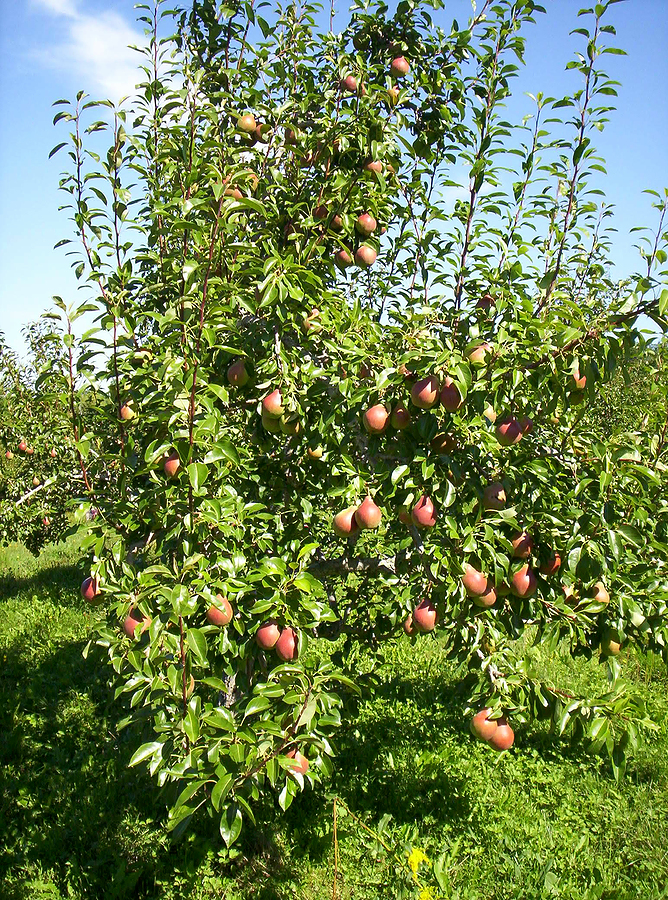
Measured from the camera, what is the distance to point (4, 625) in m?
5.96

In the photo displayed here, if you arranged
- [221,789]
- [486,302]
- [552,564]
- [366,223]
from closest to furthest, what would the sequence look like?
[221,789] < [552,564] < [486,302] < [366,223]

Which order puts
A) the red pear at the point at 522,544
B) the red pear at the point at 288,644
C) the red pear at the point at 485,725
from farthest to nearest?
the red pear at the point at 485,725 < the red pear at the point at 522,544 < the red pear at the point at 288,644

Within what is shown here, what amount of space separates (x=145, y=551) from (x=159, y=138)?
1610mm

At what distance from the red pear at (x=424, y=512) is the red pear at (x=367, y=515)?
11 centimetres

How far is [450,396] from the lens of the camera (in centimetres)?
186

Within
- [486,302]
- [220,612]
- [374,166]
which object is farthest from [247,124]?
[220,612]

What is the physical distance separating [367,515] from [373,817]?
1.98 meters

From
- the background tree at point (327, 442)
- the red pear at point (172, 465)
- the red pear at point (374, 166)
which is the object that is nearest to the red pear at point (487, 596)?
the background tree at point (327, 442)

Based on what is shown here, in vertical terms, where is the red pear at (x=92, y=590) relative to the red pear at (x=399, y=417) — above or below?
below

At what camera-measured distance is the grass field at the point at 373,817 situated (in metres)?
2.73

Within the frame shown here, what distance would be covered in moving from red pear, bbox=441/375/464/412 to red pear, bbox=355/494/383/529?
1.19 ft

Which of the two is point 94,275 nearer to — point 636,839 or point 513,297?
point 513,297

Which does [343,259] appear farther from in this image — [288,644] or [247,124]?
[288,644]

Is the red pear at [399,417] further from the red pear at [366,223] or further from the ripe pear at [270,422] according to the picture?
the red pear at [366,223]
